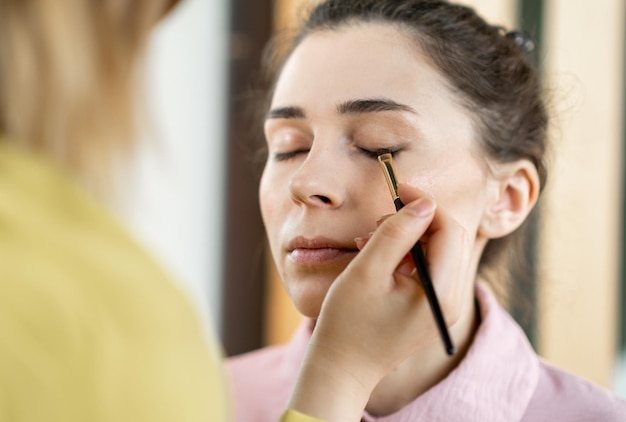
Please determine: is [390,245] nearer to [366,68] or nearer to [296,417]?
[296,417]

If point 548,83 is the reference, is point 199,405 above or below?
below

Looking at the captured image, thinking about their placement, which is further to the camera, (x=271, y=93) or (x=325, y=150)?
(x=271, y=93)

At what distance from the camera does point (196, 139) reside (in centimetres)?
190

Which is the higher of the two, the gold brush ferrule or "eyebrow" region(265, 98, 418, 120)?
"eyebrow" region(265, 98, 418, 120)

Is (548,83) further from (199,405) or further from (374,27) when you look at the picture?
(199,405)

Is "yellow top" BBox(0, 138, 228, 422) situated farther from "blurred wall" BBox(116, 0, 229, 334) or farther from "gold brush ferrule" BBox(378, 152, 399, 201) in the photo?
"blurred wall" BBox(116, 0, 229, 334)

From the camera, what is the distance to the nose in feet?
2.45

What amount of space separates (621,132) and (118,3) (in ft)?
3.51

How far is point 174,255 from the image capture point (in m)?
1.88

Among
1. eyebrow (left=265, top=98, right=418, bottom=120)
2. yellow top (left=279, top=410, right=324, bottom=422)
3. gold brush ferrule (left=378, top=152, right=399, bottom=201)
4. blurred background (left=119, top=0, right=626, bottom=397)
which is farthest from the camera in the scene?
blurred background (left=119, top=0, right=626, bottom=397)

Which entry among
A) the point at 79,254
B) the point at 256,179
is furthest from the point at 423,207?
the point at 256,179

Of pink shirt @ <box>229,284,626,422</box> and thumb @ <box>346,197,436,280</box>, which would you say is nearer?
thumb @ <box>346,197,436,280</box>

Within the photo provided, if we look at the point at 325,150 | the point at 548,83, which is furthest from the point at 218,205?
the point at 325,150

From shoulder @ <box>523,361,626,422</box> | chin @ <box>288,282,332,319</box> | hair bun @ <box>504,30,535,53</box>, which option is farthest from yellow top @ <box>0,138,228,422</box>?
hair bun @ <box>504,30,535,53</box>
